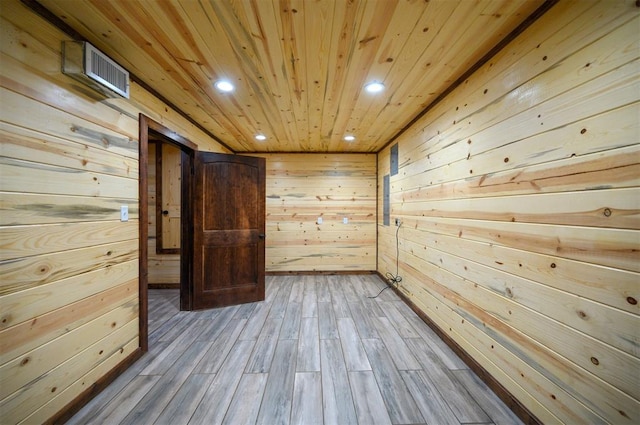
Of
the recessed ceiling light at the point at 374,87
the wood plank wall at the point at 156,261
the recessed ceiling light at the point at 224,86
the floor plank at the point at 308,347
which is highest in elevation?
the recessed ceiling light at the point at 374,87

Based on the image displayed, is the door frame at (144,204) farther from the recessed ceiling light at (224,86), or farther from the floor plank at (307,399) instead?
the floor plank at (307,399)

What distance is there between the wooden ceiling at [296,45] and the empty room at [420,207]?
0.6 inches

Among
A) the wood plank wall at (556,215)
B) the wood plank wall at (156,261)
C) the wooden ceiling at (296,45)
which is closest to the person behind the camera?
the wood plank wall at (556,215)

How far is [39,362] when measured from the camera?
1258mm

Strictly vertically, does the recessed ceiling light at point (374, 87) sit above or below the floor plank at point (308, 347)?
above

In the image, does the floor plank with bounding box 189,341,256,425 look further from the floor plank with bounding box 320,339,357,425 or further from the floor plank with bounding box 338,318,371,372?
the floor plank with bounding box 338,318,371,372

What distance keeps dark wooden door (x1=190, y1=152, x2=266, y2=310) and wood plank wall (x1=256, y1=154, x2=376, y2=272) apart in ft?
3.78

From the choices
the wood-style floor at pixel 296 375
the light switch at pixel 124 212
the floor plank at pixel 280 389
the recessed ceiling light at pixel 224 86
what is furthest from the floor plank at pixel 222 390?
the recessed ceiling light at pixel 224 86

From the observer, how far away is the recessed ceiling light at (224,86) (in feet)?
6.47

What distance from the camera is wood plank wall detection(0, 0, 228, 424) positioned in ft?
3.76

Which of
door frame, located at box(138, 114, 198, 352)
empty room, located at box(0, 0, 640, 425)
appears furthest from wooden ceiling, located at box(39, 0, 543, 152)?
door frame, located at box(138, 114, 198, 352)

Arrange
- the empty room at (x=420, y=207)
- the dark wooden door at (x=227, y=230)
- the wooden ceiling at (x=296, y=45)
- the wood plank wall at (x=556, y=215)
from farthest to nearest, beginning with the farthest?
the dark wooden door at (x=227, y=230) < the wooden ceiling at (x=296, y=45) < the empty room at (x=420, y=207) < the wood plank wall at (x=556, y=215)

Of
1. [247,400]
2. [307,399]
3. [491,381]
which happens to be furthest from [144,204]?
[491,381]

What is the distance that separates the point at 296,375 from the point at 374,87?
2.45m
